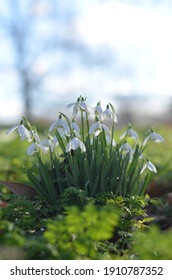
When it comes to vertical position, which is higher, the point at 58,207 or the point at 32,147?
the point at 32,147

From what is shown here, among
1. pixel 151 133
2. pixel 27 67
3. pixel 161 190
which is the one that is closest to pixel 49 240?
pixel 151 133

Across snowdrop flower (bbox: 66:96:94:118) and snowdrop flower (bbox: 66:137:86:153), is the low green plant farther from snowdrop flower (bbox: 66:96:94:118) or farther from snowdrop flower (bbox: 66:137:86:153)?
snowdrop flower (bbox: 66:96:94:118)

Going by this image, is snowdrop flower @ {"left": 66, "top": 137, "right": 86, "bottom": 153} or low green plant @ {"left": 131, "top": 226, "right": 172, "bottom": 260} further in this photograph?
snowdrop flower @ {"left": 66, "top": 137, "right": 86, "bottom": 153}

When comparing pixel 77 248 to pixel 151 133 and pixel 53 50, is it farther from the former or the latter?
pixel 53 50

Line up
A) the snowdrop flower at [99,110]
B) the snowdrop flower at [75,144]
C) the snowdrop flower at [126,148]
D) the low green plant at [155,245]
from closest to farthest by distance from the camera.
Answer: the low green plant at [155,245], the snowdrop flower at [75,144], the snowdrop flower at [99,110], the snowdrop flower at [126,148]

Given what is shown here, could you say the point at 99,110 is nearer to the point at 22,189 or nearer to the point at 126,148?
the point at 126,148

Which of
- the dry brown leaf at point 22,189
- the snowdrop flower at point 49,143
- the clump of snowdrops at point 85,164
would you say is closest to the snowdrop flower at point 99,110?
the clump of snowdrops at point 85,164

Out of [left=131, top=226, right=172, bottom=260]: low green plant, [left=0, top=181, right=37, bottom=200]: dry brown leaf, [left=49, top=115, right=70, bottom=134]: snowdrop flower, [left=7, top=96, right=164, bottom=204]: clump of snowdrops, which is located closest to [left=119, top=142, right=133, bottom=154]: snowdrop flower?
[left=7, top=96, right=164, bottom=204]: clump of snowdrops

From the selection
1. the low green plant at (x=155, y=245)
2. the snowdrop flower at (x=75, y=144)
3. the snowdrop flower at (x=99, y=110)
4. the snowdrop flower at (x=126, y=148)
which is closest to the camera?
the low green plant at (x=155, y=245)

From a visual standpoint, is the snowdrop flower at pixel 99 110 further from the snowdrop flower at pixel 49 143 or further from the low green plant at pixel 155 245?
the low green plant at pixel 155 245

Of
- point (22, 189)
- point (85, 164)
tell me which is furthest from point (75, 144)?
point (22, 189)

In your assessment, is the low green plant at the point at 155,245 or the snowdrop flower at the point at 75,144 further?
the snowdrop flower at the point at 75,144
